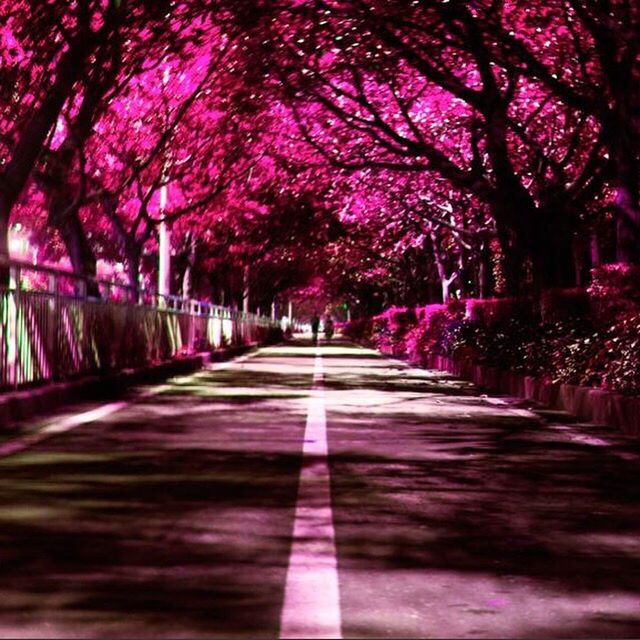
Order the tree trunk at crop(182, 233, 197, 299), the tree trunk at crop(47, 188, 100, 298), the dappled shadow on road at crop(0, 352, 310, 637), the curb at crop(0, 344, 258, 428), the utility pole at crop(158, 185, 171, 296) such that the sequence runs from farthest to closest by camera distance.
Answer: the tree trunk at crop(182, 233, 197, 299), the utility pole at crop(158, 185, 171, 296), the tree trunk at crop(47, 188, 100, 298), the curb at crop(0, 344, 258, 428), the dappled shadow on road at crop(0, 352, 310, 637)

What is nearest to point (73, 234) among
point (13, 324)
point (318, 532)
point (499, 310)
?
point (499, 310)

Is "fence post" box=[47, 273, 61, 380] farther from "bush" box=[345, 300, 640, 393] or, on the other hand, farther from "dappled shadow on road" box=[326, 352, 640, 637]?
→ "bush" box=[345, 300, 640, 393]

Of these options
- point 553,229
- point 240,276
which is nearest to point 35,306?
point 553,229

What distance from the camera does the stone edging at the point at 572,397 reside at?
1251 cm

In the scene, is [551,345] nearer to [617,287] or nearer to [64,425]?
[617,287]

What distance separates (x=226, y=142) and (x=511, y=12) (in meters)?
10.2

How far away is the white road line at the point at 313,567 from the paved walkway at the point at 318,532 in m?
0.02

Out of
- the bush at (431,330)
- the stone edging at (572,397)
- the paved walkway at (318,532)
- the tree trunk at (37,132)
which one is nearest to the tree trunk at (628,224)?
the stone edging at (572,397)

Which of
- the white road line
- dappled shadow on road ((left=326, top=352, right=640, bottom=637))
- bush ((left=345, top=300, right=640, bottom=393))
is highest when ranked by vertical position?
bush ((left=345, top=300, right=640, bottom=393))

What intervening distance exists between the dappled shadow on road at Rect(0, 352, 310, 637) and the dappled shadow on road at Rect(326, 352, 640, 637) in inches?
16.9

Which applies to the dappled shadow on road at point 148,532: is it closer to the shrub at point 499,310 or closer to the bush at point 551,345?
the bush at point 551,345

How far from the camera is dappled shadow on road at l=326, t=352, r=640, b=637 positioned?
4918 mm

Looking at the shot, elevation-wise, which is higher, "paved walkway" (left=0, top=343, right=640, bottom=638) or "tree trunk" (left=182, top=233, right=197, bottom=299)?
"tree trunk" (left=182, top=233, right=197, bottom=299)

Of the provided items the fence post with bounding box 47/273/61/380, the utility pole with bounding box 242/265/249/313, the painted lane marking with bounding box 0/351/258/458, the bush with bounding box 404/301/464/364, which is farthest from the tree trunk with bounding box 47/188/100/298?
the utility pole with bounding box 242/265/249/313
